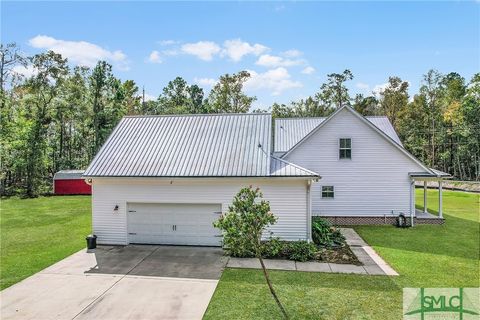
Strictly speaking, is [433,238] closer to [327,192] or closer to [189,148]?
[327,192]

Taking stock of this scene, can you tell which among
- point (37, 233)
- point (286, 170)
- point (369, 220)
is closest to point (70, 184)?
point (37, 233)

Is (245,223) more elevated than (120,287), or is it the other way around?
(245,223)

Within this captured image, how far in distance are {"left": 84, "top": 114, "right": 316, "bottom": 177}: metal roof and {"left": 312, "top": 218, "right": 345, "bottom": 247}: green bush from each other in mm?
2823

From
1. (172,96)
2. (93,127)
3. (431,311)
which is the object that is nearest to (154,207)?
(431,311)

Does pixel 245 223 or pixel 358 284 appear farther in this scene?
pixel 358 284

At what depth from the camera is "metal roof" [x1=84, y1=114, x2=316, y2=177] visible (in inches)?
510

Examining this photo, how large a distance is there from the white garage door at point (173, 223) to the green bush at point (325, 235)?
13.5 ft

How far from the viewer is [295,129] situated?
966 inches

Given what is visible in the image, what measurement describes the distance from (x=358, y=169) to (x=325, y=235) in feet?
19.1

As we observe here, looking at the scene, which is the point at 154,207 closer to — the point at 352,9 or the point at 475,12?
the point at 352,9

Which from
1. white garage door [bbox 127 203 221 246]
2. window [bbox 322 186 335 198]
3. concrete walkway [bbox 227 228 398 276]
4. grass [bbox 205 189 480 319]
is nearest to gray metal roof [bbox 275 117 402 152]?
window [bbox 322 186 335 198]

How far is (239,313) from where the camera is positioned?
7.36m

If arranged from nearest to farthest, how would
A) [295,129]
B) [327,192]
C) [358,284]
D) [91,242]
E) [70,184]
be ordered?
1. [358,284]
2. [91,242]
3. [327,192]
4. [295,129]
5. [70,184]

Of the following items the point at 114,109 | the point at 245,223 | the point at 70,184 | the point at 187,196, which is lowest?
the point at 70,184
